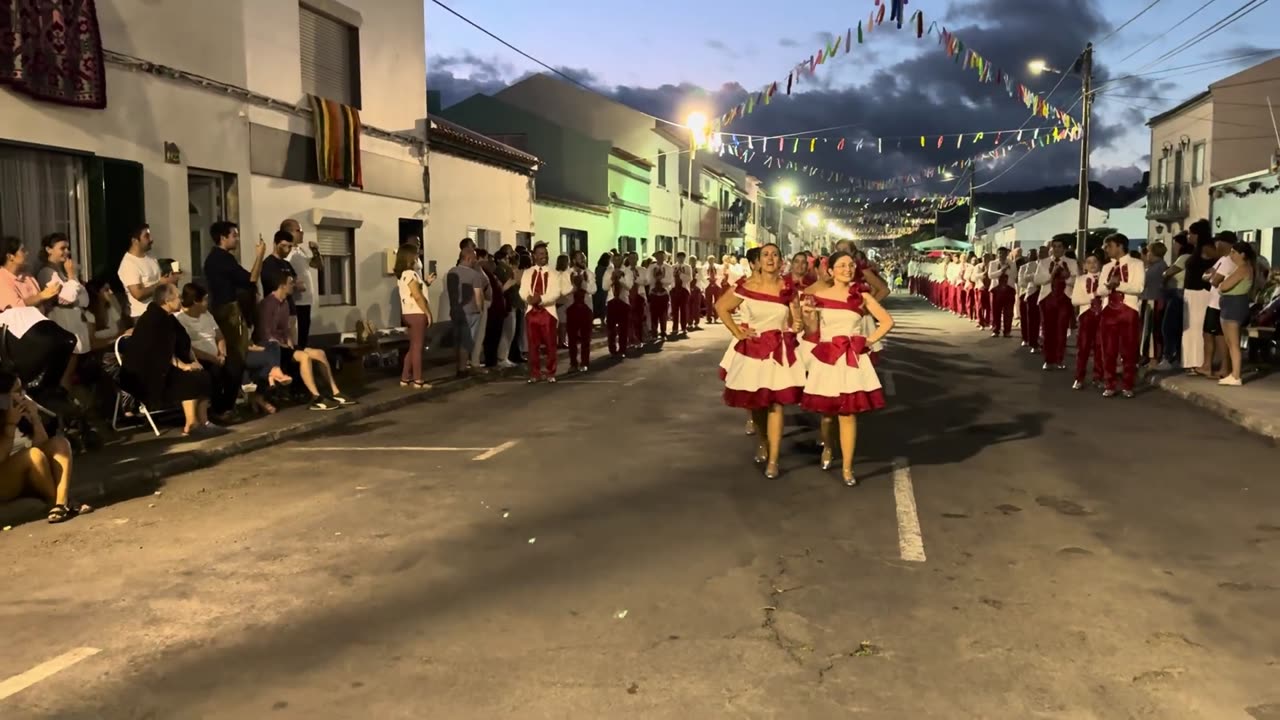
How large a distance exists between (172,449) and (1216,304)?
482 inches

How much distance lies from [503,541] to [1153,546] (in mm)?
3793

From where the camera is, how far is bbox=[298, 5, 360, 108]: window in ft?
47.8

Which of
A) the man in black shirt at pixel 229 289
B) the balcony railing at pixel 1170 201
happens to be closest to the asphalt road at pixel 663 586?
the man in black shirt at pixel 229 289

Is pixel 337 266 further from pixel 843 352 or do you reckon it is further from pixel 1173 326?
pixel 1173 326

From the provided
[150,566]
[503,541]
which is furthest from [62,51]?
[503,541]

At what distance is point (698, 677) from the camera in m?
3.87

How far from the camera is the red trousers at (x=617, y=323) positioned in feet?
58.9

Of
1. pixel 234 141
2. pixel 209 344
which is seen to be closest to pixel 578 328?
pixel 234 141

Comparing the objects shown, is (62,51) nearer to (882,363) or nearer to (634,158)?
A: (882,363)

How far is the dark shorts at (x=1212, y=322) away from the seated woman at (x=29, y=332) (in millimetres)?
13085

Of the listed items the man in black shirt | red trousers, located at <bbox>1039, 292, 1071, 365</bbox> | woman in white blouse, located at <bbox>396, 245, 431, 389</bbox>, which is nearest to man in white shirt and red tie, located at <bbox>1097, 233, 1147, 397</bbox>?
red trousers, located at <bbox>1039, 292, 1071, 365</bbox>

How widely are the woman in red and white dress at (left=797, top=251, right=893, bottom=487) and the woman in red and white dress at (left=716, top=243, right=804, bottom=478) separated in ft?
0.50

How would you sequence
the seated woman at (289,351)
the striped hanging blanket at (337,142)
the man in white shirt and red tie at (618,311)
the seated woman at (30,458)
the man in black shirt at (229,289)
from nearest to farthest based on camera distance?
the seated woman at (30,458)
the man in black shirt at (229,289)
the seated woman at (289,351)
the striped hanging blanket at (337,142)
the man in white shirt and red tie at (618,311)

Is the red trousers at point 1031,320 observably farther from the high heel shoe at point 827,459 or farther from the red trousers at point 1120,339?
the high heel shoe at point 827,459
